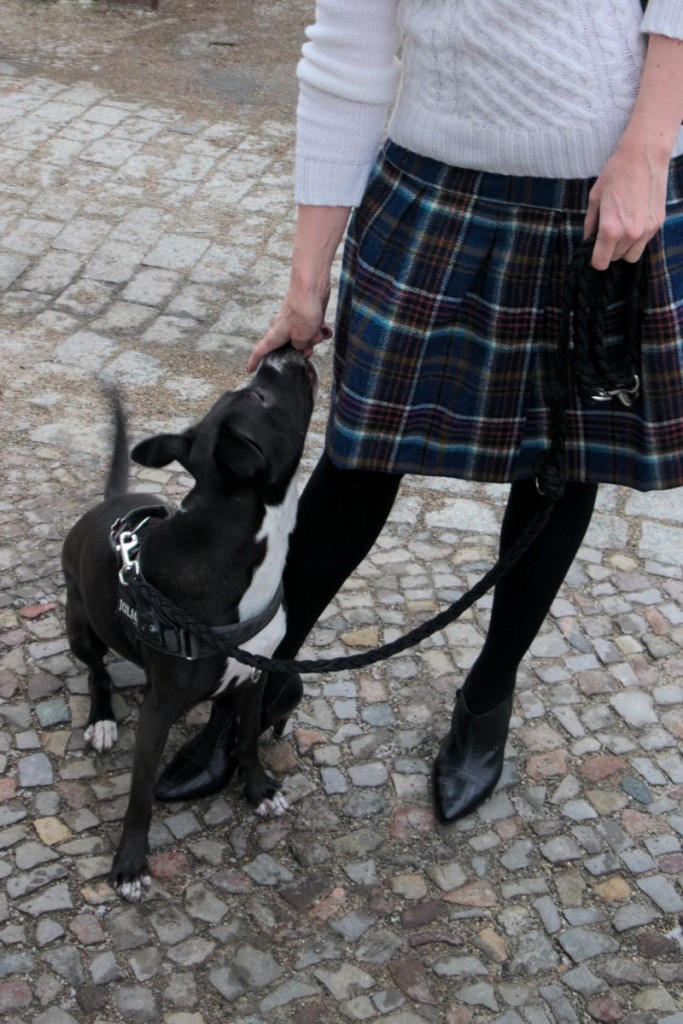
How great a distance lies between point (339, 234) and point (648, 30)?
2.21 feet

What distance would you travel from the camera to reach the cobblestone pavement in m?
2.45

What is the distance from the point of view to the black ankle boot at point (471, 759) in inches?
113

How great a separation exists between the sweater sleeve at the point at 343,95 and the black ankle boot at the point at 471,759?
1.31m

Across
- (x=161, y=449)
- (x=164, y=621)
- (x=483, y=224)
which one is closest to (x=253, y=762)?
(x=164, y=621)

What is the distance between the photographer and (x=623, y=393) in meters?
2.24

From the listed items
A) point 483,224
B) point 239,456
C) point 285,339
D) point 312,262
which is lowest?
point 239,456

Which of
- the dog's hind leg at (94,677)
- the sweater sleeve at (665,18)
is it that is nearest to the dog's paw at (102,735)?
the dog's hind leg at (94,677)

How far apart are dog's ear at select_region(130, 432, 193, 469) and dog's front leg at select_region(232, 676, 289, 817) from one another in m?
0.59

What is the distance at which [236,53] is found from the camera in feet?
27.0

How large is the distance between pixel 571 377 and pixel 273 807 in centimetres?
127

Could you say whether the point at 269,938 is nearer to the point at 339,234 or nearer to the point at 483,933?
the point at 483,933

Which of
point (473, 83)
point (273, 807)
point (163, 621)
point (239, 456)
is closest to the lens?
point (473, 83)

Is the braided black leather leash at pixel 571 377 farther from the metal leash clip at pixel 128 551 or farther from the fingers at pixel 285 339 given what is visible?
Result: the fingers at pixel 285 339

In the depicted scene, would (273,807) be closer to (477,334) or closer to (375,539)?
(375,539)
